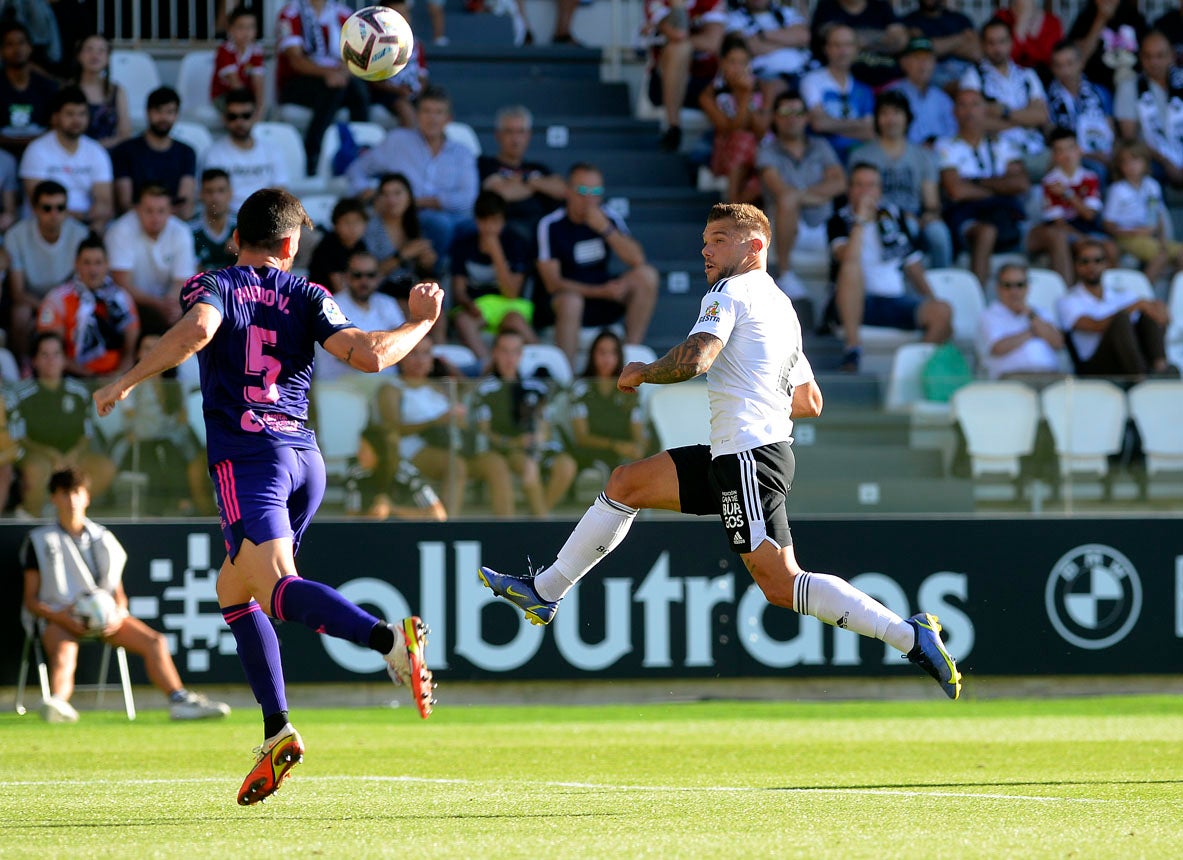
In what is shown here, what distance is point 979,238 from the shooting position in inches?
619

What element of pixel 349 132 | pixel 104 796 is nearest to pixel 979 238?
pixel 349 132

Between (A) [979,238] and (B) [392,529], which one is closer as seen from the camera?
(B) [392,529]

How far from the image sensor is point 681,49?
16547 millimetres

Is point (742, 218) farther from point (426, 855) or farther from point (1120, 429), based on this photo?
point (1120, 429)

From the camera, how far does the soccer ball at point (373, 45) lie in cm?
928

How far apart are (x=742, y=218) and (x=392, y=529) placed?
18.2 ft

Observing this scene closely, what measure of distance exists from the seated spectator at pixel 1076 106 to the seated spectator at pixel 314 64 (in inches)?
269

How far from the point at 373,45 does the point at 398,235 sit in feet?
16.3

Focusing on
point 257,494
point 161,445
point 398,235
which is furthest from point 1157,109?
point 257,494

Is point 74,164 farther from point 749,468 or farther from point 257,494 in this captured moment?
point 749,468

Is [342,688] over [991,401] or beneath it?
beneath

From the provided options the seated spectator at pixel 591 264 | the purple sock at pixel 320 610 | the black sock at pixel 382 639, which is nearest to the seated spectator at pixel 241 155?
the seated spectator at pixel 591 264

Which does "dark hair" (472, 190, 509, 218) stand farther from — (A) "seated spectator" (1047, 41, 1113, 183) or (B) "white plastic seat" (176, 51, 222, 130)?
(A) "seated spectator" (1047, 41, 1113, 183)

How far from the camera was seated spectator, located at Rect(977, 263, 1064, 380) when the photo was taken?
13875 mm
